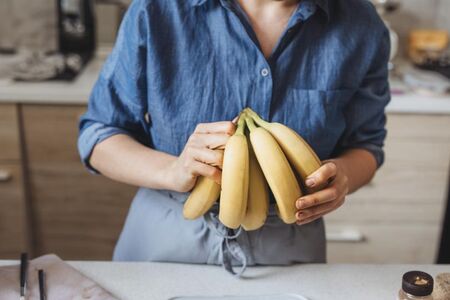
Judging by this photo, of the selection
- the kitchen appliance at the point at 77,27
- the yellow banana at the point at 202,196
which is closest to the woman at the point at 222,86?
the yellow banana at the point at 202,196

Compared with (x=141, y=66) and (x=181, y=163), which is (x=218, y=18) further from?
(x=181, y=163)

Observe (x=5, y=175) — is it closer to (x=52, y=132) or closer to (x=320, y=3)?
(x=52, y=132)

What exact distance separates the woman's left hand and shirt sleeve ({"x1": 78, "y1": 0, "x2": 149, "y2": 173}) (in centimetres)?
37

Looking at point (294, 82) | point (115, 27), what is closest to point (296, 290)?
point (294, 82)

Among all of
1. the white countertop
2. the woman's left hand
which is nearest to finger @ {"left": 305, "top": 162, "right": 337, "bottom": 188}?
the woman's left hand

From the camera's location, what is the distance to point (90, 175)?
198 centimetres

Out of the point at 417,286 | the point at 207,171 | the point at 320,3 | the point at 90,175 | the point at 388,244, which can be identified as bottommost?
the point at 388,244

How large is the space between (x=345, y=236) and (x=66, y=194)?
2.77 ft

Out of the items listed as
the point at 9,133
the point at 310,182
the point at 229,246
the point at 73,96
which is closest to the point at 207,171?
the point at 310,182

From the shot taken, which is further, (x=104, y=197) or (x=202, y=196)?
(x=104, y=197)

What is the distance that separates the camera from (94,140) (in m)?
1.14

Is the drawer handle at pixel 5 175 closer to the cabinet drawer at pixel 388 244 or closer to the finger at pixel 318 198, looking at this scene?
the cabinet drawer at pixel 388 244

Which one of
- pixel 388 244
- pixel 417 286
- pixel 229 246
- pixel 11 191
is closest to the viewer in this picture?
pixel 417 286

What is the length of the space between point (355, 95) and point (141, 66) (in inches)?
14.7
